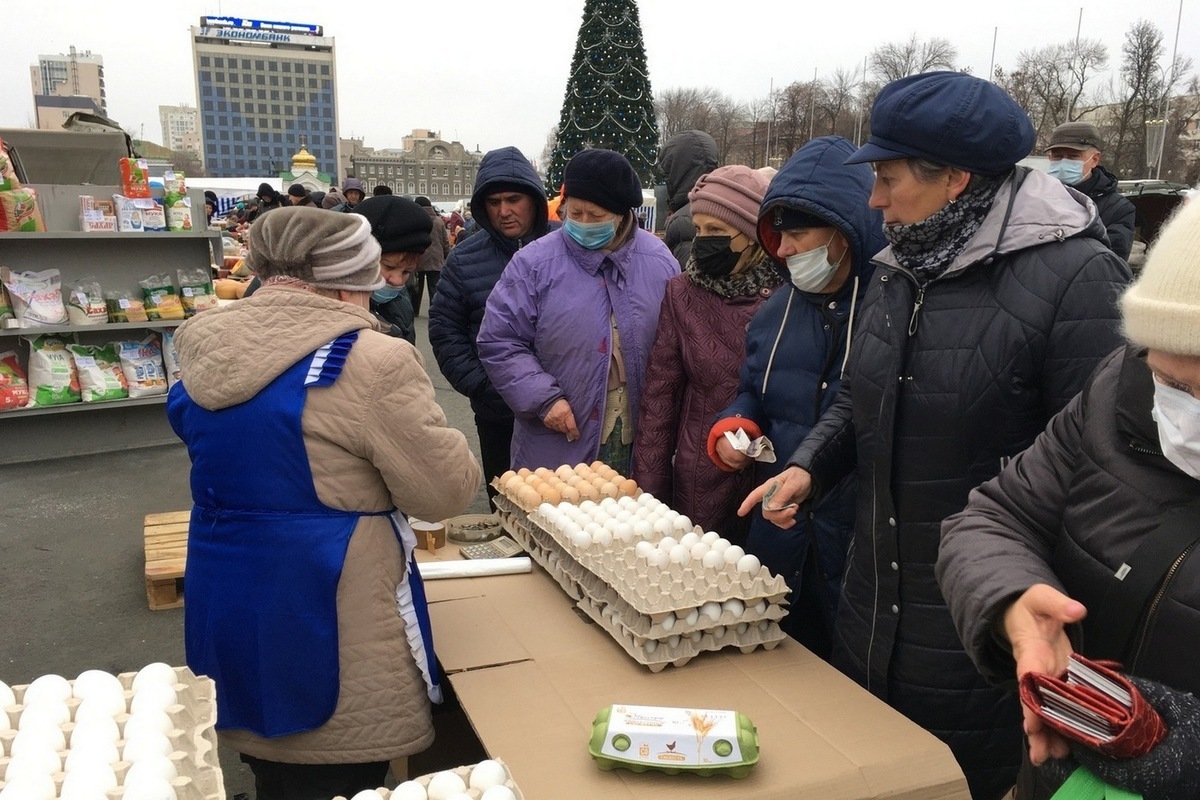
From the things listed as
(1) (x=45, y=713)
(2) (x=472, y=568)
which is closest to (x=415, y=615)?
(2) (x=472, y=568)

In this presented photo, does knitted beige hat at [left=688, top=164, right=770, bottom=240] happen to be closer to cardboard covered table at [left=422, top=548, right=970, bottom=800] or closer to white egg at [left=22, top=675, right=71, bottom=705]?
cardboard covered table at [left=422, top=548, right=970, bottom=800]

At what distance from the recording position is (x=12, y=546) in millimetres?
5219

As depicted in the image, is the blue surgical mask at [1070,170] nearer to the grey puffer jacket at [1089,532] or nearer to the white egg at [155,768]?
the grey puffer jacket at [1089,532]

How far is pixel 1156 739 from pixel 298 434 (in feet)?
5.48

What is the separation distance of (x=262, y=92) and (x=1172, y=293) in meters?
133

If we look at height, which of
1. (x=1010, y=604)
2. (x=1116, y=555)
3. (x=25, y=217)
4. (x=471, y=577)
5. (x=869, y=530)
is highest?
(x=25, y=217)

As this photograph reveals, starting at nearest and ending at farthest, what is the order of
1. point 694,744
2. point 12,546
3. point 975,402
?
point 694,744, point 975,402, point 12,546

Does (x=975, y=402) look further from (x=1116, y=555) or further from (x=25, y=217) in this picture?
(x=25, y=217)

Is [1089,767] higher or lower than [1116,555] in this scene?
lower

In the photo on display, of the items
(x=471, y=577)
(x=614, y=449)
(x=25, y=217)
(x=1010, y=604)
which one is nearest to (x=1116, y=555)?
(x=1010, y=604)

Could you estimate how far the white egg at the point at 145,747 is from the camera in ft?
4.55

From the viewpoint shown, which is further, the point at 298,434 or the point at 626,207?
the point at 626,207

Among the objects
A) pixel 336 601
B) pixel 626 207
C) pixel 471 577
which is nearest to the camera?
pixel 336 601

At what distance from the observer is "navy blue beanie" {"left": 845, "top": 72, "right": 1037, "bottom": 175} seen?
6.12ft
